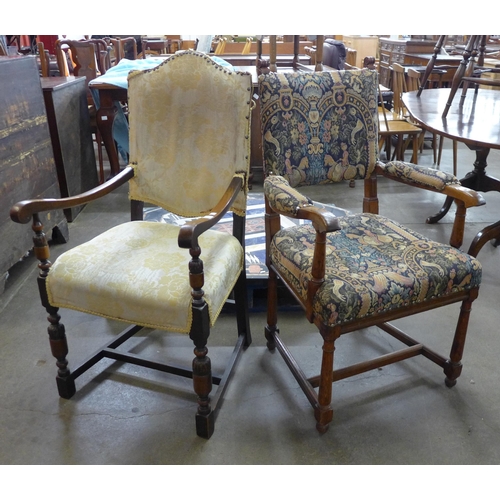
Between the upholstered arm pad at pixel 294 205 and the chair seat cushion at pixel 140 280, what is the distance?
24 cm

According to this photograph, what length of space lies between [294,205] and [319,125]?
1.57 feet

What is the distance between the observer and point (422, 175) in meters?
1.55

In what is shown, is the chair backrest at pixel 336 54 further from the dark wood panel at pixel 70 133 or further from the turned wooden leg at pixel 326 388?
the turned wooden leg at pixel 326 388

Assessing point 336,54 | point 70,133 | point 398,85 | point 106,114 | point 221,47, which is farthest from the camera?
point 221,47

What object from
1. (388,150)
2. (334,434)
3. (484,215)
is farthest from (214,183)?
(388,150)

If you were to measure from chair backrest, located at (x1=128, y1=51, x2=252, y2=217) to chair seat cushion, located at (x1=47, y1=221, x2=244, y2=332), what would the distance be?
0.22m

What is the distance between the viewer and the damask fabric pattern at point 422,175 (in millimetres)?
1494

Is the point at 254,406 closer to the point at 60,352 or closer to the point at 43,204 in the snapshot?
the point at 60,352

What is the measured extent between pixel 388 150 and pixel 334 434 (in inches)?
131

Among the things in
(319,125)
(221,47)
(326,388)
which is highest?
(221,47)

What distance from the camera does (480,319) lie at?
2.02 m

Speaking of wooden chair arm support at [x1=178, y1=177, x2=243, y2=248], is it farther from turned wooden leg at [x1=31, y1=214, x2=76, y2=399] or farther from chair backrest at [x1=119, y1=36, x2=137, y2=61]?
chair backrest at [x1=119, y1=36, x2=137, y2=61]

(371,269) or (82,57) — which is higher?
→ (82,57)

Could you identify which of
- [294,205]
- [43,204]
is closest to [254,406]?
[294,205]
